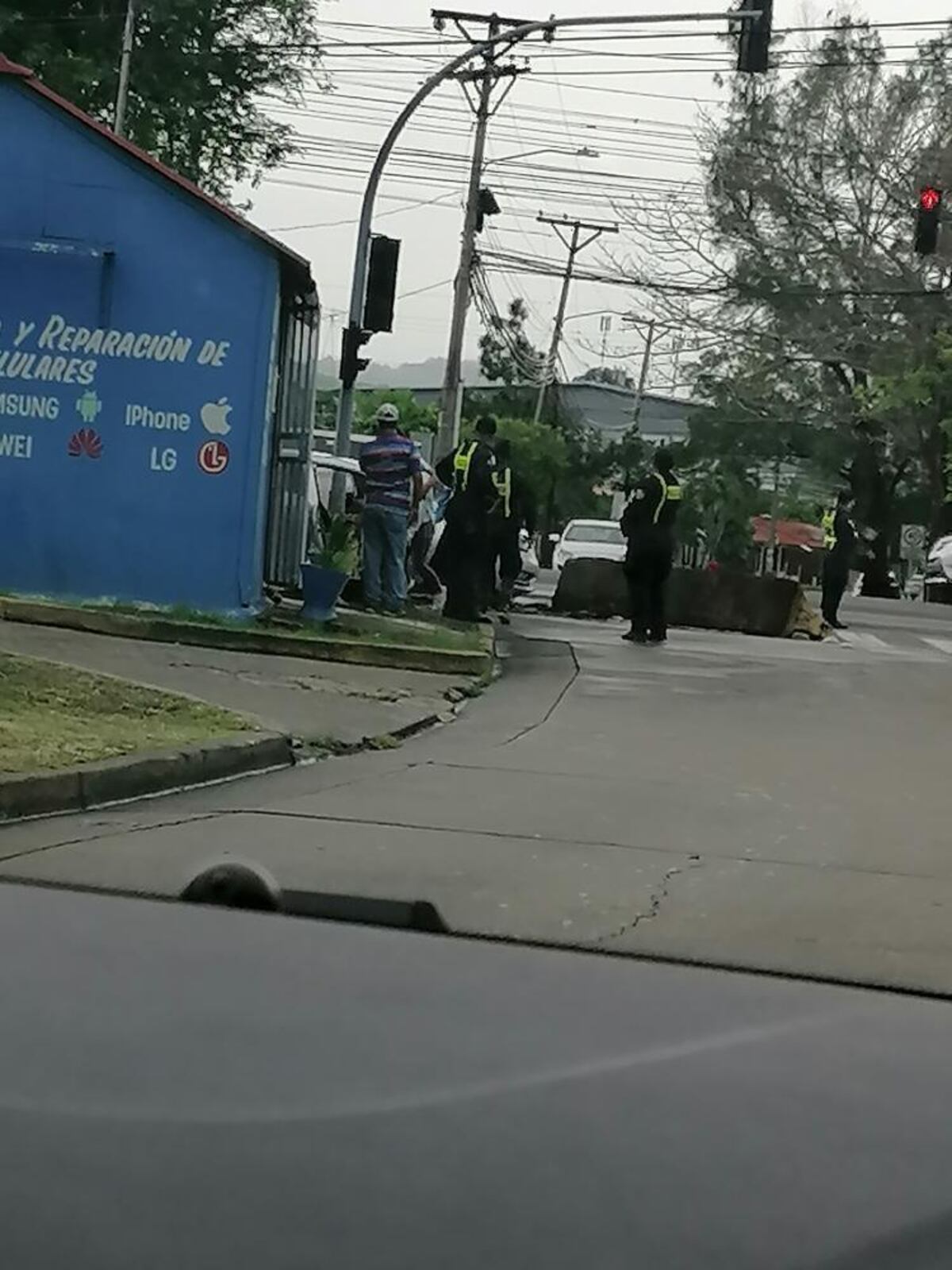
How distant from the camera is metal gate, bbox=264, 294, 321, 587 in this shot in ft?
51.6

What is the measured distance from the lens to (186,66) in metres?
33.7

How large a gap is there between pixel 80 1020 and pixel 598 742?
7.46 metres

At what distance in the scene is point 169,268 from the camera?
1416 cm

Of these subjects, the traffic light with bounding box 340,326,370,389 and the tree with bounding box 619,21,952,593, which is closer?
the traffic light with bounding box 340,326,370,389

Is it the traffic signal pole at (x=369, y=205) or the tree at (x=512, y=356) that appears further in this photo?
the tree at (x=512, y=356)

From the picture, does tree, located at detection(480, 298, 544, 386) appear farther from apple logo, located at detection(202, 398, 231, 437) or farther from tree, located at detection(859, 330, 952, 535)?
apple logo, located at detection(202, 398, 231, 437)

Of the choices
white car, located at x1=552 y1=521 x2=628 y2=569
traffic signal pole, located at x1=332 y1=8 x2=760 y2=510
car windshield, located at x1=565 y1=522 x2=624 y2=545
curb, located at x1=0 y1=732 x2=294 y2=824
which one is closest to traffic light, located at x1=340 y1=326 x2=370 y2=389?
traffic signal pole, located at x1=332 y1=8 x2=760 y2=510

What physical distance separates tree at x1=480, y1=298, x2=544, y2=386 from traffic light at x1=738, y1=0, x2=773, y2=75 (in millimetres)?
38870

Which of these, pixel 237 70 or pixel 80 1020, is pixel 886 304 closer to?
pixel 237 70

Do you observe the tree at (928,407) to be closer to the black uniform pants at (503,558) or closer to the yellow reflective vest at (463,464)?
the black uniform pants at (503,558)

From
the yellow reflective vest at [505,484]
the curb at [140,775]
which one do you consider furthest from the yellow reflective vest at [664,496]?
the curb at [140,775]

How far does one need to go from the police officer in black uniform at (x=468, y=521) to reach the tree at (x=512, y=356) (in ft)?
133

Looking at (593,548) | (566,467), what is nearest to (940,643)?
(593,548)

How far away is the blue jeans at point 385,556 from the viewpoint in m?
15.7
